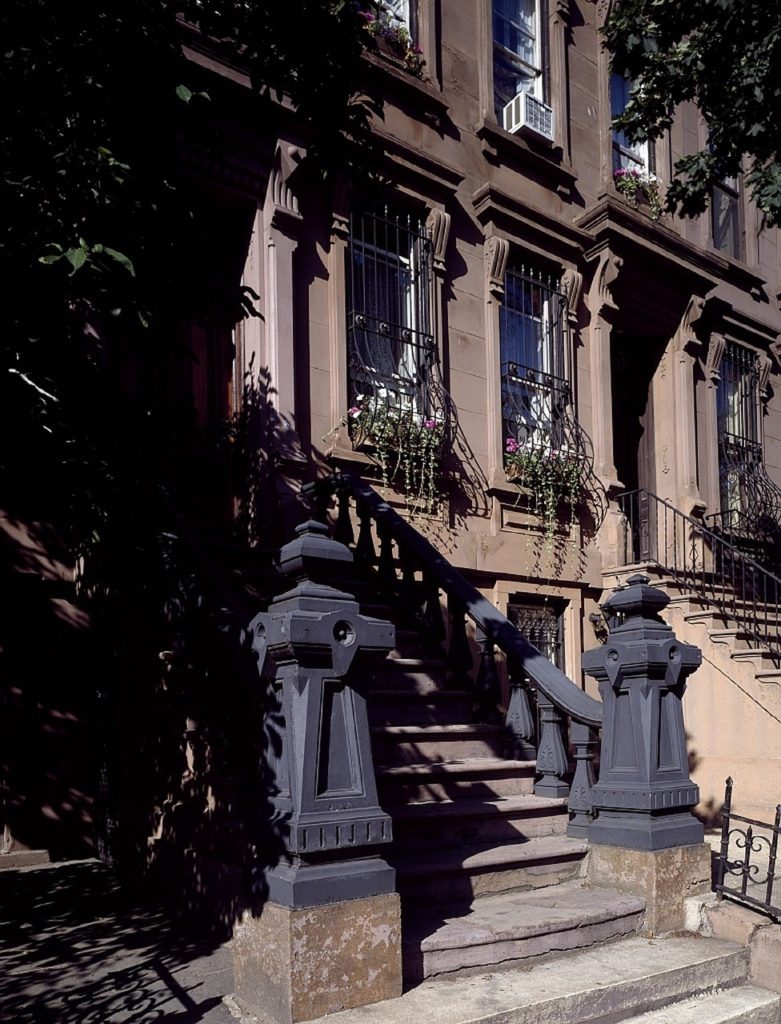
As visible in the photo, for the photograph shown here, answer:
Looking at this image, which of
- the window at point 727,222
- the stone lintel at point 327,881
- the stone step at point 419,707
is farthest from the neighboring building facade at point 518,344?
the stone lintel at point 327,881

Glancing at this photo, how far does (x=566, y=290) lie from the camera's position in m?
11.8

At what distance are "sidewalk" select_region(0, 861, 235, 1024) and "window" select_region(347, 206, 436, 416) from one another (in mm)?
5174

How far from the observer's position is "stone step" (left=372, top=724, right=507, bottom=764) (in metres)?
6.64

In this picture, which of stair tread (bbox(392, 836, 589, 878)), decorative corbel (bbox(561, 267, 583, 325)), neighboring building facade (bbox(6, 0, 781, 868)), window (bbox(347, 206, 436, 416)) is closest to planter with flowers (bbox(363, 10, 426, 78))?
neighboring building facade (bbox(6, 0, 781, 868))

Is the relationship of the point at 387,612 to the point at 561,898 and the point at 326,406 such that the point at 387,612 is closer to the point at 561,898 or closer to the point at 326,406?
the point at 326,406

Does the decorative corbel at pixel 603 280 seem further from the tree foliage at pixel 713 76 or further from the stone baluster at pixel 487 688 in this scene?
the stone baluster at pixel 487 688

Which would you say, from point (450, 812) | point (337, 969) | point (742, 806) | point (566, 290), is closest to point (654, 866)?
point (450, 812)

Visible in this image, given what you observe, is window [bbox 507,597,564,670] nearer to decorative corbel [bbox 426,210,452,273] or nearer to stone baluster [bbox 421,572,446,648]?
stone baluster [bbox 421,572,446,648]

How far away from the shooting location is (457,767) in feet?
21.3

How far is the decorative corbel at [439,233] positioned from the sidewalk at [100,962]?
268 inches

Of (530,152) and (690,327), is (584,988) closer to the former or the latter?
(530,152)

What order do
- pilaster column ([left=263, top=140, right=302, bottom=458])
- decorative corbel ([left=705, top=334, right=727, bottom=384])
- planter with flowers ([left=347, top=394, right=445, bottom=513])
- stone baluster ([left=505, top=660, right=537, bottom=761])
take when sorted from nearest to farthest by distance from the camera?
stone baluster ([left=505, top=660, right=537, bottom=761]) → pilaster column ([left=263, top=140, right=302, bottom=458]) → planter with flowers ([left=347, top=394, right=445, bottom=513]) → decorative corbel ([left=705, top=334, right=727, bottom=384])

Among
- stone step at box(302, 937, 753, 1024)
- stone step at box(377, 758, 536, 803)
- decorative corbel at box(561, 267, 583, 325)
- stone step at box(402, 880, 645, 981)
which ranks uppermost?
decorative corbel at box(561, 267, 583, 325)

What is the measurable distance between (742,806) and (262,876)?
6238 mm
